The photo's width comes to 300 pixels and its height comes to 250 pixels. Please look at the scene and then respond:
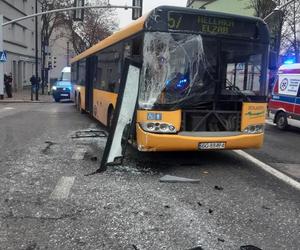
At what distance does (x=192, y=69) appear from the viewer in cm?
880

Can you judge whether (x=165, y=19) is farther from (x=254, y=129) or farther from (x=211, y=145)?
(x=254, y=129)

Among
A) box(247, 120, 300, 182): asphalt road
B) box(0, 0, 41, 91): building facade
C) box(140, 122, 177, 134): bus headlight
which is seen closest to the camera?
box(140, 122, 177, 134): bus headlight

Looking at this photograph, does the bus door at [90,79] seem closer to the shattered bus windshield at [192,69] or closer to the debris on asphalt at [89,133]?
the debris on asphalt at [89,133]

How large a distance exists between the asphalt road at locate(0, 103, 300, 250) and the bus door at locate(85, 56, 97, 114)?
601 centimetres

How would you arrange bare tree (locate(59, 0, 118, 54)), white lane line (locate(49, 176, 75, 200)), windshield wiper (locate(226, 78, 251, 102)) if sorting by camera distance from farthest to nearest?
1. bare tree (locate(59, 0, 118, 54))
2. windshield wiper (locate(226, 78, 251, 102))
3. white lane line (locate(49, 176, 75, 200))

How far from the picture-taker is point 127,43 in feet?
33.3

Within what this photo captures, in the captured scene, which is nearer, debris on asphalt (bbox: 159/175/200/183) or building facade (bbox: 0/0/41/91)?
debris on asphalt (bbox: 159/175/200/183)

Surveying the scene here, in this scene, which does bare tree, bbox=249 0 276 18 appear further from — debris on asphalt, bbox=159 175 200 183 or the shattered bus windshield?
debris on asphalt, bbox=159 175 200 183

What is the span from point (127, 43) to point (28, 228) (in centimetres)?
555

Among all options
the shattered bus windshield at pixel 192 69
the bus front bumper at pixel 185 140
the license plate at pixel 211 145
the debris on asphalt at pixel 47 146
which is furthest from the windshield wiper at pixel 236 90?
the debris on asphalt at pixel 47 146

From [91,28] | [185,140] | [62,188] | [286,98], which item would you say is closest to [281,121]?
[286,98]

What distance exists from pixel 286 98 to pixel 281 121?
2.76 ft

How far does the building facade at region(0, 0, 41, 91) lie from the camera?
133 ft

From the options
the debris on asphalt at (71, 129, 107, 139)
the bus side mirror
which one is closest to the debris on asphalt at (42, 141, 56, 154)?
the debris on asphalt at (71, 129, 107, 139)
